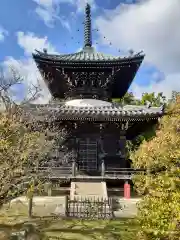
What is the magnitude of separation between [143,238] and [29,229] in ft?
12.4

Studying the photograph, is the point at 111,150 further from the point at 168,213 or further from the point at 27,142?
the point at 168,213

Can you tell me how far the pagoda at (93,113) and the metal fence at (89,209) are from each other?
4785 millimetres

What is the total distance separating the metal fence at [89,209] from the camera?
1423cm

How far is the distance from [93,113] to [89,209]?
7331 mm

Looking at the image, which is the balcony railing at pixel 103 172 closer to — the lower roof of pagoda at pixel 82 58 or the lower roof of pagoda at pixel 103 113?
the lower roof of pagoda at pixel 103 113

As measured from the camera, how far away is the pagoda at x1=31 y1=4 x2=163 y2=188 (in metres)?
20.3

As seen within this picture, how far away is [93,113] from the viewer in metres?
20.2

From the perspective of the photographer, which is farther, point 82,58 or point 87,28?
point 87,28

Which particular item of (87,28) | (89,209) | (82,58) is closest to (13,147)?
(89,209)

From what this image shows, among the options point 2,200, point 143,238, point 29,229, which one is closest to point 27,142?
point 2,200

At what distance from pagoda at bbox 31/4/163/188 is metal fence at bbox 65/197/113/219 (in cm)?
478

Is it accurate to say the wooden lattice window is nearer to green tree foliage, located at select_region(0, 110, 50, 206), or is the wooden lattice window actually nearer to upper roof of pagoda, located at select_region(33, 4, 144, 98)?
upper roof of pagoda, located at select_region(33, 4, 144, 98)

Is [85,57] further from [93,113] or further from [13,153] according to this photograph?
[13,153]

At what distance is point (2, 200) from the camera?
32.3 feet
